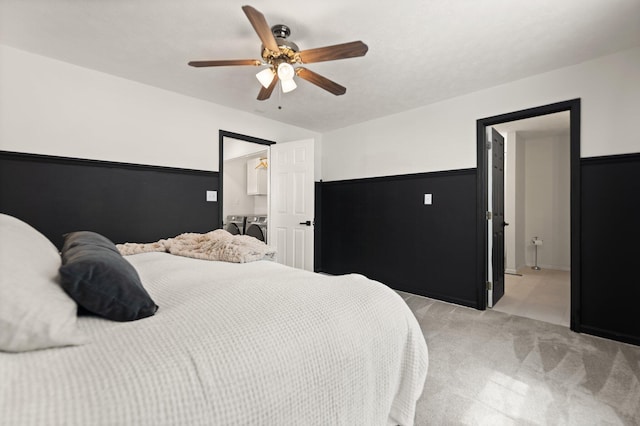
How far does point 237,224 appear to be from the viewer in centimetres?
569

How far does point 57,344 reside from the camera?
0.66 m

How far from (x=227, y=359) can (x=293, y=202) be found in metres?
3.23

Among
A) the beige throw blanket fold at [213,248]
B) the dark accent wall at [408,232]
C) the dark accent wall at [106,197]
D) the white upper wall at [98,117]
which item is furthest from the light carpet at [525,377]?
Answer: the white upper wall at [98,117]

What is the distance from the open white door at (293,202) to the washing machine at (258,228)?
756mm

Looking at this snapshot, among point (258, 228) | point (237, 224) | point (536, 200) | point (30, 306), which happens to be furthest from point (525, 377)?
point (237, 224)

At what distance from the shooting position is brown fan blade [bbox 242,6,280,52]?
4.83 feet

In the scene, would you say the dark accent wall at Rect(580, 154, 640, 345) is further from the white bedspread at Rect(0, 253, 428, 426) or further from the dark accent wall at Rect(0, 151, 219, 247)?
the dark accent wall at Rect(0, 151, 219, 247)

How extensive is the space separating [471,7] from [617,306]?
267 cm

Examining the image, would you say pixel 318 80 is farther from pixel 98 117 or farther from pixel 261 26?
pixel 98 117

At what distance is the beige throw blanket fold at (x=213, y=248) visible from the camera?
1929 millimetres

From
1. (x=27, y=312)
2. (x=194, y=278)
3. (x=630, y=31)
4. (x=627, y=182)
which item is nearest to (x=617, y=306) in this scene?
(x=627, y=182)

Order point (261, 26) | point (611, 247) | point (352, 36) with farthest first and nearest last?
point (611, 247)
point (352, 36)
point (261, 26)

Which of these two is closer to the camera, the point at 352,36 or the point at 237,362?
the point at 237,362

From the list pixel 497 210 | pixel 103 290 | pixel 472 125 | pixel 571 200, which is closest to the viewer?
pixel 103 290
